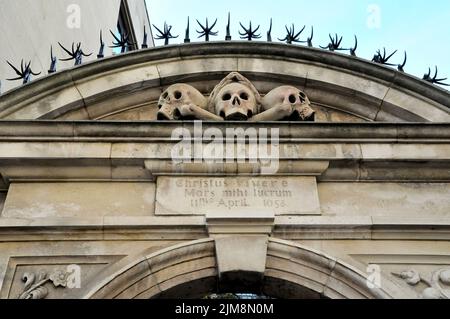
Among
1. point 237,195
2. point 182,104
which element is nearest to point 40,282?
point 237,195

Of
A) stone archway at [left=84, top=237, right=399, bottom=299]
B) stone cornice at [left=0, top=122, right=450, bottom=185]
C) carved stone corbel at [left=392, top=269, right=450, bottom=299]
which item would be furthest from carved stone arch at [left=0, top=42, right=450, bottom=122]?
stone archway at [left=84, top=237, right=399, bottom=299]

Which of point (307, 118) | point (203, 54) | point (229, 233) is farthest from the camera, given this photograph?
point (203, 54)

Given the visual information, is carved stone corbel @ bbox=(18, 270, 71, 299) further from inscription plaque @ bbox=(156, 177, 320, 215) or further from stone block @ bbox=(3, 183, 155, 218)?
inscription plaque @ bbox=(156, 177, 320, 215)

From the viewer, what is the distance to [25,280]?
423 centimetres

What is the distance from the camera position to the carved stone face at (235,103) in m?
5.34

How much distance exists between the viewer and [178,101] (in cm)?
549

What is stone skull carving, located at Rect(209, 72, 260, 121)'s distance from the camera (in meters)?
5.35

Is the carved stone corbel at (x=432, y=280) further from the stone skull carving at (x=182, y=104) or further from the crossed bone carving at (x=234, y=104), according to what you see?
the stone skull carving at (x=182, y=104)

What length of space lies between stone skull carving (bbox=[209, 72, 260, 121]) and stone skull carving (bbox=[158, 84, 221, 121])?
0.13m

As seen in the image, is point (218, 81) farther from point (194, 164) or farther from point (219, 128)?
point (194, 164)
